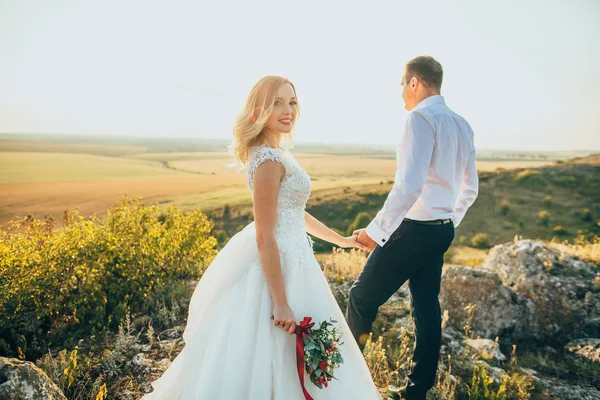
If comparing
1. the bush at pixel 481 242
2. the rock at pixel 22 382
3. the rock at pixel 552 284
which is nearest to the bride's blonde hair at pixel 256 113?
the rock at pixel 22 382

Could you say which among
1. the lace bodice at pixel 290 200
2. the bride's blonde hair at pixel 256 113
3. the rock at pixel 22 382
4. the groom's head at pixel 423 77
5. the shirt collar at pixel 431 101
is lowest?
the rock at pixel 22 382

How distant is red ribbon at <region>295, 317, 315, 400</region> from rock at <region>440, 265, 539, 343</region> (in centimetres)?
333

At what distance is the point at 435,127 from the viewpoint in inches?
111

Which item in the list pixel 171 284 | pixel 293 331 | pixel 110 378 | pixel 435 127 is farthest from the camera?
pixel 171 284

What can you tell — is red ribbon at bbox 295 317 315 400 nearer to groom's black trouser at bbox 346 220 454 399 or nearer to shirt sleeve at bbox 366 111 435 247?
groom's black trouser at bbox 346 220 454 399

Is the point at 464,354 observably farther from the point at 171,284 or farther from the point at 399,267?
the point at 171,284

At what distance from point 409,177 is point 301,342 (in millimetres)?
1456

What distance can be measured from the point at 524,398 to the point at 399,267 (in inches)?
77.9

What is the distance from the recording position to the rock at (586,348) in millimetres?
4246

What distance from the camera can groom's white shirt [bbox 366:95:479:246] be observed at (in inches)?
109

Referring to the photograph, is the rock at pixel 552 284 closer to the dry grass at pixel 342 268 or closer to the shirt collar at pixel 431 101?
the dry grass at pixel 342 268

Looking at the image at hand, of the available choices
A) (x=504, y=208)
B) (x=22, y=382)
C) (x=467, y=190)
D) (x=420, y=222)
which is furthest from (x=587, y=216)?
(x=22, y=382)

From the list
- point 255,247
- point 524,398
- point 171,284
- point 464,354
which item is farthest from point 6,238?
point 524,398

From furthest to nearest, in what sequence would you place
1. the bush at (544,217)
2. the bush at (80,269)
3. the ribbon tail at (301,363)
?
the bush at (544,217) < the bush at (80,269) < the ribbon tail at (301,363)
